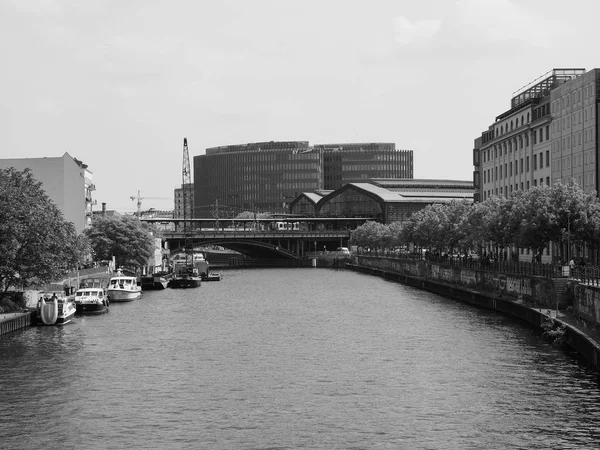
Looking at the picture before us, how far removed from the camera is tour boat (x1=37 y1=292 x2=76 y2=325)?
85312mm

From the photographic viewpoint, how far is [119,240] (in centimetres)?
15862

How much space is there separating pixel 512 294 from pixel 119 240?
7820cm

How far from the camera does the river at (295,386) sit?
44.5 metres

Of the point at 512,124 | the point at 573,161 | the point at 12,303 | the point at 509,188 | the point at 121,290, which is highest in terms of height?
the point at 512,124

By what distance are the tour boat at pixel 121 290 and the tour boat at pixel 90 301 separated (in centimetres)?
1404

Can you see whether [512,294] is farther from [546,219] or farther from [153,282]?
[153,282]

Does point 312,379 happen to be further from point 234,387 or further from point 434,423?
point 434,423

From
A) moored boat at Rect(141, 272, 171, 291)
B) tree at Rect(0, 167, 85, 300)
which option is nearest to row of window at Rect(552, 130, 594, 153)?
moored boat at Rect(141, 272, 171, 291)

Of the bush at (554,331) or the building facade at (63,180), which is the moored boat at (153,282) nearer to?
the building facade at (63,180)

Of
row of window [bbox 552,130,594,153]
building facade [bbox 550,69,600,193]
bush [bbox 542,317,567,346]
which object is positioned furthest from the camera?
row of window [bbox 552,130,594,153]

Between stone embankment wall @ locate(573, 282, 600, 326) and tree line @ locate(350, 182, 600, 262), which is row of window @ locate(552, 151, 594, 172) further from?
stone embankment wall @ locate(573, 282, 600, 326)

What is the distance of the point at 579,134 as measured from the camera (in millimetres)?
126938

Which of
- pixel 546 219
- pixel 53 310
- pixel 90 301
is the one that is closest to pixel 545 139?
pixel 546 219

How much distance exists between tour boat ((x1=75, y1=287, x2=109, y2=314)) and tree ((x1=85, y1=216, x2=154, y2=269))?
5048 centimetres
